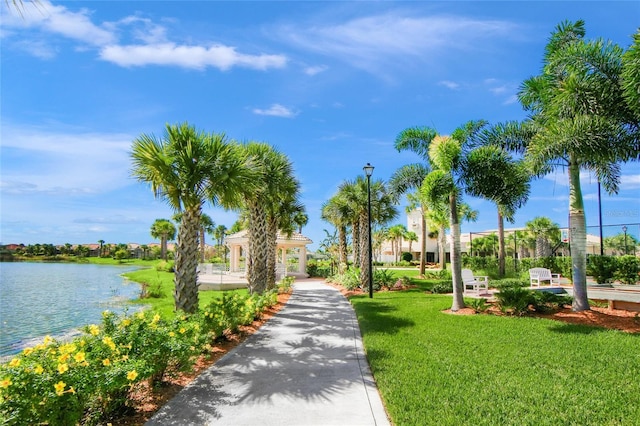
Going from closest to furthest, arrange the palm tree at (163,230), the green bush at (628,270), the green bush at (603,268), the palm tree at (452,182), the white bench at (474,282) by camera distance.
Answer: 1. the palm tree at (452,182)
2. the white bench at (474,282)
3. the green bush at (628,270)
4. the green bush at (603,268)
5. the palm tree at (163,230)

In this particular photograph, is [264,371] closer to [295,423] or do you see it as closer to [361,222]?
[295,423]

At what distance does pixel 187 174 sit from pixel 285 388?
209 inches

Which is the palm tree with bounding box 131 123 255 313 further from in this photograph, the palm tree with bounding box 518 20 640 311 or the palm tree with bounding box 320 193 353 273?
the palm tree with bounding box 320 193 353 273

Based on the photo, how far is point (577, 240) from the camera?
10938 mm

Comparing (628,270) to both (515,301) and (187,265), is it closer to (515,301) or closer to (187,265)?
(515,301)

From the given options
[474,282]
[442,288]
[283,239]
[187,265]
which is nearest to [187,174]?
[187,265]

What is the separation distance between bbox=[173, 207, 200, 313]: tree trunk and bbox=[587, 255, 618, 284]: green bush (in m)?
19.1

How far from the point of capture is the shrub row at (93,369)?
3.48 meters

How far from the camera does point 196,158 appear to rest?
897 centimetres

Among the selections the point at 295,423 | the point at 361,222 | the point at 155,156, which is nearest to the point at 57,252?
the point at 361,222

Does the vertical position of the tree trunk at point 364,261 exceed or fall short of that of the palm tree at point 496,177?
it falls short

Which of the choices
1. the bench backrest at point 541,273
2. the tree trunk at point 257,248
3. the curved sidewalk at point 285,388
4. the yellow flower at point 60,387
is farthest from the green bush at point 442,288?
the yellow flower at point 60,387

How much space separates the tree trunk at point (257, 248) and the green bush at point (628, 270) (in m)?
16.7

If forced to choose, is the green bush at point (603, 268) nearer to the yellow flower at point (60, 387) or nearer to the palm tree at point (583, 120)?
the palm tree at point (583, 120)
